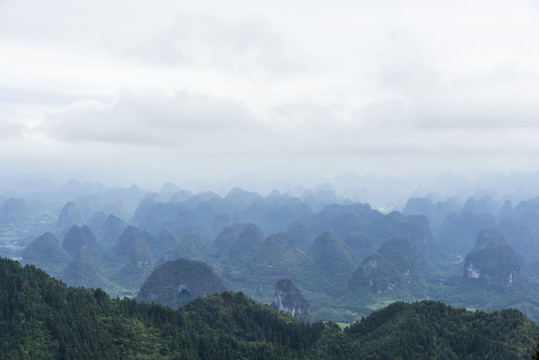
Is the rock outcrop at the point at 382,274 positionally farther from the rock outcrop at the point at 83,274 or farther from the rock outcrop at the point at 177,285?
the rock outcrop at the point at 83,274

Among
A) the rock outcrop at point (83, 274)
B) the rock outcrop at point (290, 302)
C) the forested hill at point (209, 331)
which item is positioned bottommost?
the rock outcrop at point (83, 274)

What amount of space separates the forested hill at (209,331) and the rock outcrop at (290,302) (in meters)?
50.2

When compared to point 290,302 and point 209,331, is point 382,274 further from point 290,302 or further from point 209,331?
point 209,331

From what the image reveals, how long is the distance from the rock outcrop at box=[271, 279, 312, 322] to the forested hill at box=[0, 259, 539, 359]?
50.2 m

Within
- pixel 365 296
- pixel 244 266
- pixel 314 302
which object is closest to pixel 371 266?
pixel 365 296

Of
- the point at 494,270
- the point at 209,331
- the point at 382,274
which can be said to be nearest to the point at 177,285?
the point at 209,331

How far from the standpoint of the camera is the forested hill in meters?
51.2

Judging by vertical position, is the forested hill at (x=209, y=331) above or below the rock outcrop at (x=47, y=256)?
above

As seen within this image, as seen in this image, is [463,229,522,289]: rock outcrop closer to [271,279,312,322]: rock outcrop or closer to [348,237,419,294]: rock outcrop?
[348,237,419,294]: rock outcrop

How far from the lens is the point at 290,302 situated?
4958 inches

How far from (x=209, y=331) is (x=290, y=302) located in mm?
63379

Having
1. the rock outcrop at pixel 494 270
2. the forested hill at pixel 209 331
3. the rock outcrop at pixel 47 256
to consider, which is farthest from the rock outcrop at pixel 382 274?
the rock outcrop at pixel 47 256

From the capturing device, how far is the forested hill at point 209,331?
51.2 meters

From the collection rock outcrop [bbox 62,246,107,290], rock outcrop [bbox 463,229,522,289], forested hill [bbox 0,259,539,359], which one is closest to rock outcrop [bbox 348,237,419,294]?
rock outcrop [bbox 463,229,522,289]
